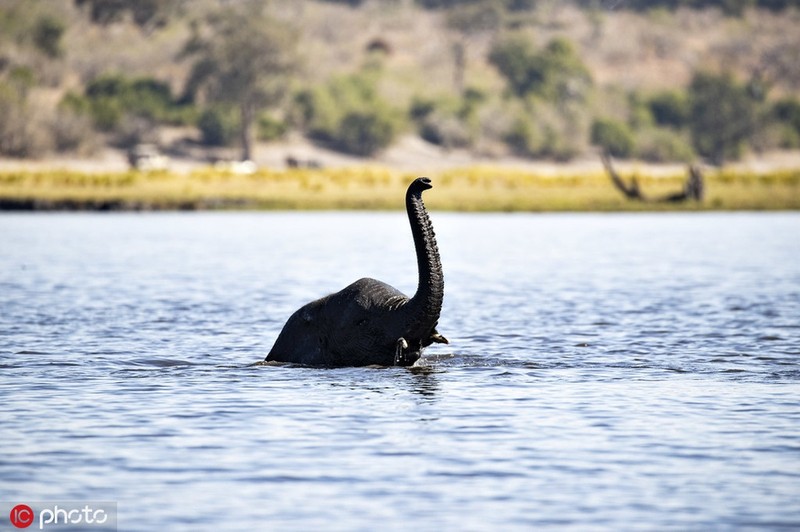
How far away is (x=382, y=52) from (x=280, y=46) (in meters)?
26.1

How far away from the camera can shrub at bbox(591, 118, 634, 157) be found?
103062 millimetres

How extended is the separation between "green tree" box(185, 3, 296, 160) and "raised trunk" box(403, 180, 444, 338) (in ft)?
274

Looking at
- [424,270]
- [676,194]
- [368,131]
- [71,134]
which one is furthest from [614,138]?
[424,270]

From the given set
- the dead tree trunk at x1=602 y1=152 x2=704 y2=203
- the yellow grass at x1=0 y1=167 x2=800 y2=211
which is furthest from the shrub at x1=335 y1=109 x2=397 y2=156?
the dead tree trunk at x1=602 y1=152 x2=704 y2=203

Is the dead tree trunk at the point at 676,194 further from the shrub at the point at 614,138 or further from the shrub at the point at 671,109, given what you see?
the shrub at the point at 671,109

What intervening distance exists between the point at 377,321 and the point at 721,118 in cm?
9710

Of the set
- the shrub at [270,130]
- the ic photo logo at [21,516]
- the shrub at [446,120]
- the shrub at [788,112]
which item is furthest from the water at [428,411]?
the shrub at [788,112]

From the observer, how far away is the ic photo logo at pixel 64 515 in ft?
31.6

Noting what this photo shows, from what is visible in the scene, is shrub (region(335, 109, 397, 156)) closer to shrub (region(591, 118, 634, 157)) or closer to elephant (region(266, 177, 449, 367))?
shrub (region(591, 118, 634, 157))

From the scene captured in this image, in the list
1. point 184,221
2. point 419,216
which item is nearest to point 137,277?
point 419,216

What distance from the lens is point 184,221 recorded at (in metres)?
59.7

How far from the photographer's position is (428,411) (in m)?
13.7

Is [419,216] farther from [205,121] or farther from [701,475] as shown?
[205,121]

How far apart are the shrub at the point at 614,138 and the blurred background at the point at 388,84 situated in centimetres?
15
